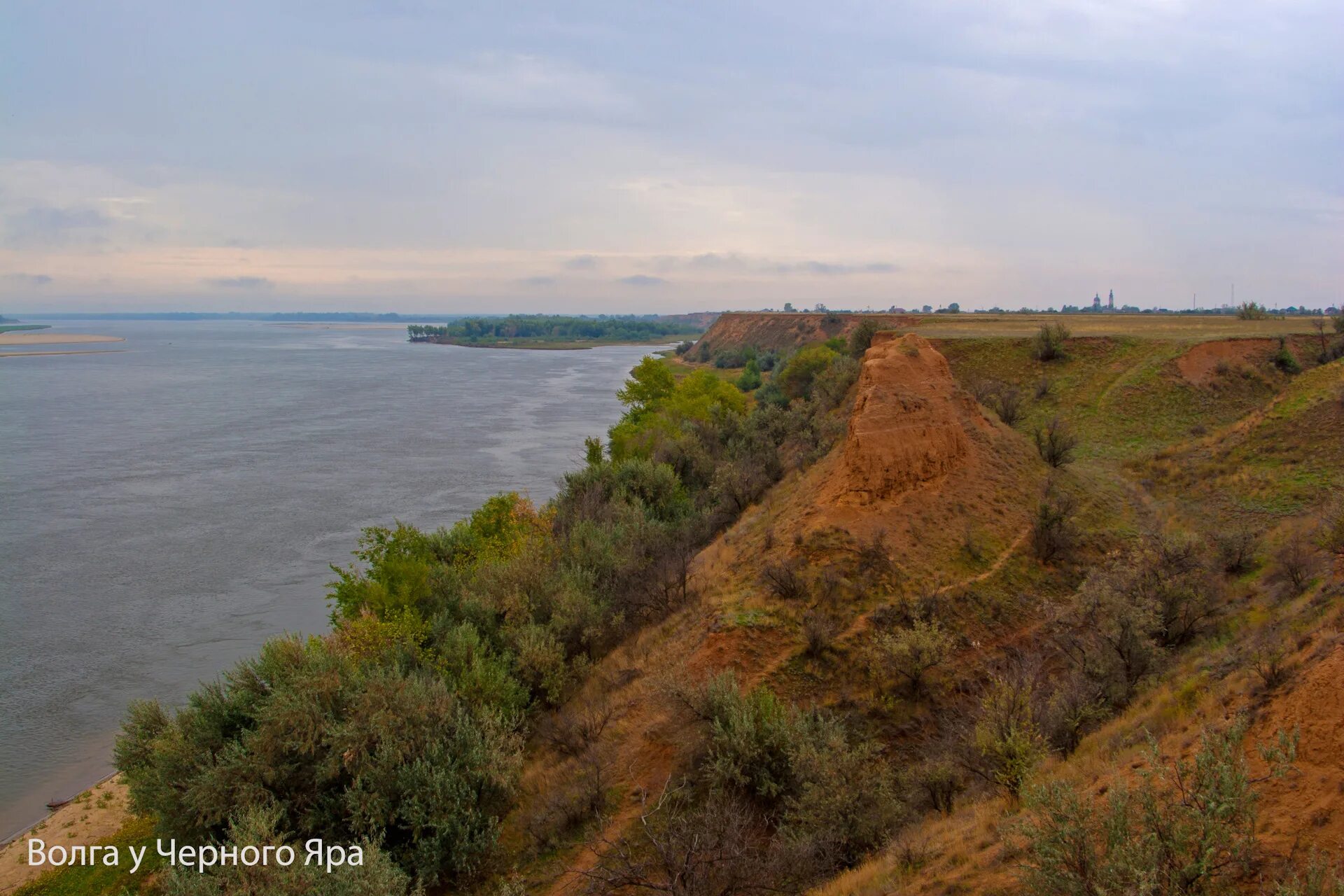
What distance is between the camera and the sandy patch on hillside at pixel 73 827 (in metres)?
13.8

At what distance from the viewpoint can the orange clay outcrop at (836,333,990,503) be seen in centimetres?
1678

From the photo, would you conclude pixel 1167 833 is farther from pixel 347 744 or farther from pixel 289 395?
pixel 289 395

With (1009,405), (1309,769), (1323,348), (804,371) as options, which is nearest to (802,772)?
(1309,769)

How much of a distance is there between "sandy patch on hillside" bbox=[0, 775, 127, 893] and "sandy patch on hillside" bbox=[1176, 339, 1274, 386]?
35989mm

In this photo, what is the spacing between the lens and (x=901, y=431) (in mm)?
17125

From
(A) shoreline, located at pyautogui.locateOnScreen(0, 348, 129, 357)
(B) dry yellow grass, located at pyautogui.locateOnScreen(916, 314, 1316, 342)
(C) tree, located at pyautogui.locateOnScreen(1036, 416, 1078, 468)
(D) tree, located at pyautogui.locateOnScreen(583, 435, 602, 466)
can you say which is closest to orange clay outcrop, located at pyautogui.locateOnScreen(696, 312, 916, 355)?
(B) dry yellow grass, located at pyautogui.locateOnScreen(916, 314, 1316, 342)

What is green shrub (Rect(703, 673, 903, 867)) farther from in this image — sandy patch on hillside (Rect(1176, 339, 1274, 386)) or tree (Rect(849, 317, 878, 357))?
tree (Rect(849, 317, 878, 357))

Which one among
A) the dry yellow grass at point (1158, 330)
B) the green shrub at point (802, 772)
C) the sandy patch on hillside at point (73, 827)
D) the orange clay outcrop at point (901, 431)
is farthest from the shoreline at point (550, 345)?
the green shrub at point (802, 772)

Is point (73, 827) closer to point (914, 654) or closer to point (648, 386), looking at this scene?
point (914, 654)

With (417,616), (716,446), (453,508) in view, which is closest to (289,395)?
(453,508)

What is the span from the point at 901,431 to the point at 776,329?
91.7m

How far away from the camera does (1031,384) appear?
31.7 m

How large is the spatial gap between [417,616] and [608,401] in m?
56.4

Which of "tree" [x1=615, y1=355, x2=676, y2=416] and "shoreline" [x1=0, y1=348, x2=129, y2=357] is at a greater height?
"shoreline" [x1=0, y1=348, x2=129, y2=357]
